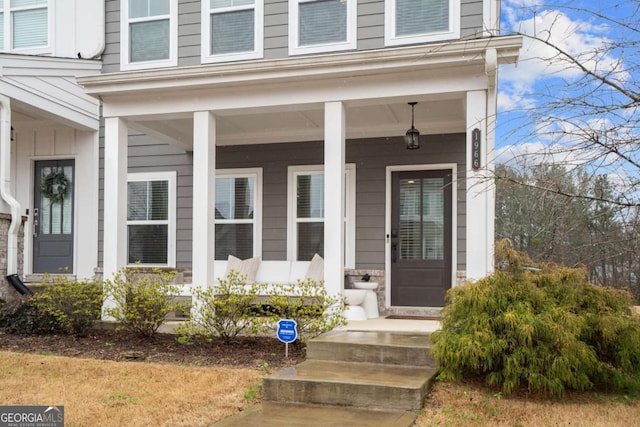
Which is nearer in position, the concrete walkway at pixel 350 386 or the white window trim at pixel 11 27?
the concrete walkway at pixel 350 386

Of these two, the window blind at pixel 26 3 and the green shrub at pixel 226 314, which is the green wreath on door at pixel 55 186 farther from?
the green shrub at pixel 226 314

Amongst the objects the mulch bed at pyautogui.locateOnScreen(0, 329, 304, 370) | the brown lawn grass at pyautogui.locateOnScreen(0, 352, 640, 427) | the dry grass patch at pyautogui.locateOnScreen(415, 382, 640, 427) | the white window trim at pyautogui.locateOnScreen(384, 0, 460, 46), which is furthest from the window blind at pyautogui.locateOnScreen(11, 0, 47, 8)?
the dry grass patch at pyautogui.locateOnScreen(415, 382, 640, 427)

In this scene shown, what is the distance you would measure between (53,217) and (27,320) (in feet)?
9.84

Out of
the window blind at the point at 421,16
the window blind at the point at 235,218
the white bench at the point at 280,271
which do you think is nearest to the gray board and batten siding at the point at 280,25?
the window blind at the point at 421,16

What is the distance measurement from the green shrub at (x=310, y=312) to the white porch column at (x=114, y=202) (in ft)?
6.73

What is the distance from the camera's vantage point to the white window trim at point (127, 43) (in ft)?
27.1

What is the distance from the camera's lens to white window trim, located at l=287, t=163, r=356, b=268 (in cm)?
820

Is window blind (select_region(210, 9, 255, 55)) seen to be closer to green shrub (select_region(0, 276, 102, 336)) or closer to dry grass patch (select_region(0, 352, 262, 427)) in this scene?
green shrub (select_region(0, 276, 102, 336))

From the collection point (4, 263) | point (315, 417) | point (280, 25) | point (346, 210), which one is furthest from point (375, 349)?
point (4, 263)

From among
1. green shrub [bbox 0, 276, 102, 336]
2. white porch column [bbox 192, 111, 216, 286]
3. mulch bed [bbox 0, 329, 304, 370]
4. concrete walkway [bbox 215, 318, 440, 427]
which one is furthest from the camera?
green shrub [bbox 0, 276, 102, 336]

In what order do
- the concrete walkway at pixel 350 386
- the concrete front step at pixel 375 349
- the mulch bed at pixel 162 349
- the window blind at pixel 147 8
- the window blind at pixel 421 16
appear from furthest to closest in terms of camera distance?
1. the window blind at pixel 147 8
2. the window blind at pixel 421 16
3. the mulch bed at pixel 162 349
4. the concrete front step at pixel 375 349
5. the concrete walkway at pixel 350 386

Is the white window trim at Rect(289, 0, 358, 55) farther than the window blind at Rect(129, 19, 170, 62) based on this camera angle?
No

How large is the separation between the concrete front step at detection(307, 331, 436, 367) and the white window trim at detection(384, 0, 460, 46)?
3.82 m

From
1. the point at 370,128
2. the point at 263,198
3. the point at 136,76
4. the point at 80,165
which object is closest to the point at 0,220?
the point at 80,165
